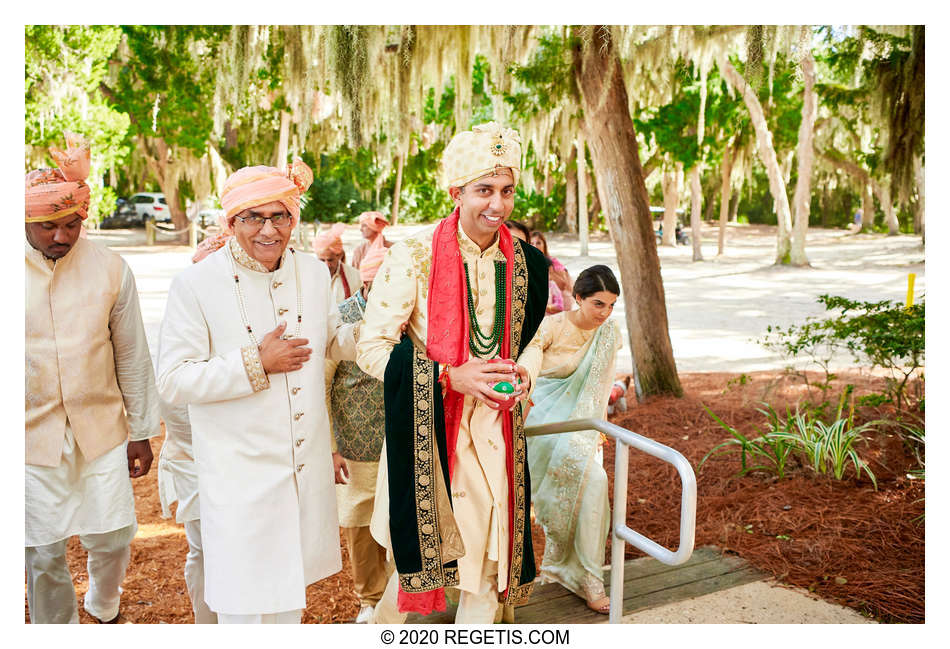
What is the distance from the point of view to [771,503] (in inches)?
184

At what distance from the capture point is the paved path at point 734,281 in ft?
37.1

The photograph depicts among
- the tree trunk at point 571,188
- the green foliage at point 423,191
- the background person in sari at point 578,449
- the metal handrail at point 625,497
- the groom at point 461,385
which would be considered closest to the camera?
the metal handrail at point 625,497

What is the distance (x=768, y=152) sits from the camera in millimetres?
17562

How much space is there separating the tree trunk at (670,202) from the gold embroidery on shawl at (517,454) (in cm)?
2182

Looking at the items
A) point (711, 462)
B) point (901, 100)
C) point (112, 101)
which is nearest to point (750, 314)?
point (901, 100)

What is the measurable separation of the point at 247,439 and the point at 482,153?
47.3 inches

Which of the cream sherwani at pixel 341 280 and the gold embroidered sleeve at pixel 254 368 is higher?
the cream sherwani at pixel 341 280

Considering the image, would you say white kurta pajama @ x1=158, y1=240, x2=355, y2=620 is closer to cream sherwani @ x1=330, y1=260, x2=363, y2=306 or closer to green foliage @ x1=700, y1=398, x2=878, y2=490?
cream sherwani @ x1=330, y1=260, x2=363, y2=306

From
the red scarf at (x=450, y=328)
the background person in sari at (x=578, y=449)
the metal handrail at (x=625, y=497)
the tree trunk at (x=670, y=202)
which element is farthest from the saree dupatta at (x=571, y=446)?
the tree trunk at (x=670, y=202)

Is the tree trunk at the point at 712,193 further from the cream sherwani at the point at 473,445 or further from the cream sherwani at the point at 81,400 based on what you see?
the cream sherwani at the point at 81,400

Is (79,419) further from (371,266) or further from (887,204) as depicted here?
(887,204)

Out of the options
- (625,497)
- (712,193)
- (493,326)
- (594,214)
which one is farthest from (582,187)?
(712,193)
